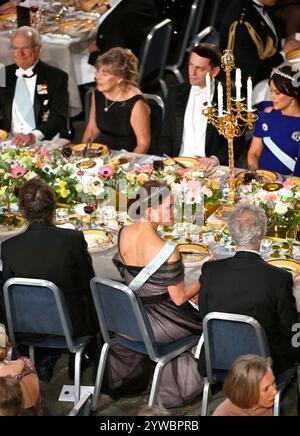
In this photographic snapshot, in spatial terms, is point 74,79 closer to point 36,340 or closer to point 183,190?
point 183,190

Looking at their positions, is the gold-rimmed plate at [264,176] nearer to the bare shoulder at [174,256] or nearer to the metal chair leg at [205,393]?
the bare shoulder at [174,256]

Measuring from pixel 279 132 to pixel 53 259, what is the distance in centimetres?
225

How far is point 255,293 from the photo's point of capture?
493 centimetres

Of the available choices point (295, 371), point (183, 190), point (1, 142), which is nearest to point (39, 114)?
point (1, 142)

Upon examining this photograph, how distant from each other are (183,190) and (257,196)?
44 centimetres

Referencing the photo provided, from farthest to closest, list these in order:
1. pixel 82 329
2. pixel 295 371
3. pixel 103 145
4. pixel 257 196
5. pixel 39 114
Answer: pixel 39 114 < pixel 103 145 < pixel 257 196 < pixel 82 329 < pixel 295 371

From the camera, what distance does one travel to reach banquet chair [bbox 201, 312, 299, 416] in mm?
4852

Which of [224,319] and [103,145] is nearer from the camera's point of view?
[224,319]

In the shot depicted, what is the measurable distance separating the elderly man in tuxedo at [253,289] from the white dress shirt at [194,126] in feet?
7.34

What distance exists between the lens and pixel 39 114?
799 cm

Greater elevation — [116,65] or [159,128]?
[116,65]

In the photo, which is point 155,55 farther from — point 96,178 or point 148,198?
point 148,198

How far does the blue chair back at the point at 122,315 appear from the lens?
5.14m

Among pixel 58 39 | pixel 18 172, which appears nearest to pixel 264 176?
→ pixel 18 172
